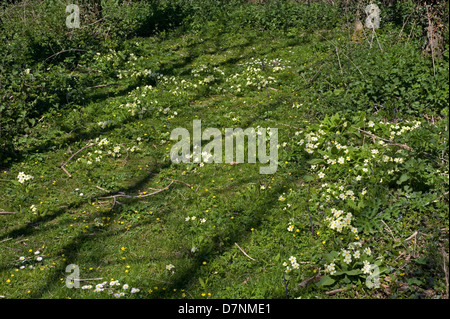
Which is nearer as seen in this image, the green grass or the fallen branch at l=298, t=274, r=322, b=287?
the fallen branch at l=298, t=274, r=322, b=287

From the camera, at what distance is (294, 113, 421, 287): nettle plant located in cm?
387

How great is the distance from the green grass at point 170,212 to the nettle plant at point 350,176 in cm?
14

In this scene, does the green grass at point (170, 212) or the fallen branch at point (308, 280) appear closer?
the fallen branch at point (308, 280)

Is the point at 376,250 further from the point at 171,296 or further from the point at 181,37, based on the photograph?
the point at 181,37

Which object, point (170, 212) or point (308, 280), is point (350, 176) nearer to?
point (308, 280)

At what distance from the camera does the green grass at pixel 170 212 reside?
4.00 metres

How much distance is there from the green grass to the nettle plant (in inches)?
5.6

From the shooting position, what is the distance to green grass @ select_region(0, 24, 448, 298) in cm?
400

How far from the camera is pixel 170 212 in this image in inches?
200

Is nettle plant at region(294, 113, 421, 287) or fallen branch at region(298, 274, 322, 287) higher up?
nettle plant at region(294, 113, 421, 287)

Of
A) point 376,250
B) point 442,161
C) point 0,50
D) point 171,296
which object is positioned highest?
point 0,50

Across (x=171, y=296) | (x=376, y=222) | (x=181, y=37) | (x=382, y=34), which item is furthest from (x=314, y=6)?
(x=171, y=296)
